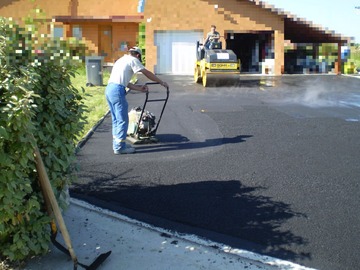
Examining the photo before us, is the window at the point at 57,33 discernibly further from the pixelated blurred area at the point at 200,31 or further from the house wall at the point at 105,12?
the house wall at the point at 105,12

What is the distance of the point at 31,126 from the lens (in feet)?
12.7

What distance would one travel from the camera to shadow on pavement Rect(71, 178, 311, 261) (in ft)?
16.1

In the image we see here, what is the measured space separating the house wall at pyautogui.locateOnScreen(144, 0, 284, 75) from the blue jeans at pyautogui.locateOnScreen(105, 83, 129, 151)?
64.3 ft

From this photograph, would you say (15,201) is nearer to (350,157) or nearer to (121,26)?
(350,157)

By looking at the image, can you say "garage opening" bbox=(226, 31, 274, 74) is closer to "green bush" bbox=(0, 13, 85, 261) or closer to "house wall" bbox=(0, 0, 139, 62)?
"house wall" bbox=(0, 0, 139, 62)

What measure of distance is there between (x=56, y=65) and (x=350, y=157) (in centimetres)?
559

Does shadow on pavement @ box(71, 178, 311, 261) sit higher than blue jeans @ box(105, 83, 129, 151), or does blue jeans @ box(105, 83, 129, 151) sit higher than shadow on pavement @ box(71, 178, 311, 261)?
blue jeans @ box(105, 83, 129, 151)

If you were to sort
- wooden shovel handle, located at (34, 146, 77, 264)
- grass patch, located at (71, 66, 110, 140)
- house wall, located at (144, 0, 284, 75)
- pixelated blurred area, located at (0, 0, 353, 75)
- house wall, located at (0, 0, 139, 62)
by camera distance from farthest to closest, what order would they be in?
house wall, located at (0, 0, 139, 62) → pixelated blurred area, located at (0, 0, 353, 75) → house wall, located at (144, 0, 284, 75) → grass patch, located at (71, 66, 110, 140) → wooden shovel handle, located at (34, 146, 77, 264)

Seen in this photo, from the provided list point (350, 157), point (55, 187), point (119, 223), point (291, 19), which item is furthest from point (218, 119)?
point (291, 19)

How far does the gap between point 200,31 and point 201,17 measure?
0.78 metres

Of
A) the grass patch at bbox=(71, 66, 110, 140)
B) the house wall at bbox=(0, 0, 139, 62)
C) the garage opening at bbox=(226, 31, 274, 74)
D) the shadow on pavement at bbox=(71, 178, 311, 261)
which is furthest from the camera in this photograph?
the house wall at bbox=(0, 0, 139, 62)

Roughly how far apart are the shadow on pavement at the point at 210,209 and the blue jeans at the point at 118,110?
1.43 metres

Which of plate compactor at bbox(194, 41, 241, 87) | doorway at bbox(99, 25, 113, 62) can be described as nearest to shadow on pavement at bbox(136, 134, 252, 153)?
plate compactor at bbox(194, 41, 241, 87)

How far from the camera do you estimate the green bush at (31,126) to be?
3.83 meters
